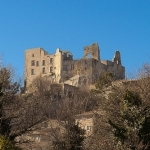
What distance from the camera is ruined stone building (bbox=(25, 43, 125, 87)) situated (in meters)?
96.0

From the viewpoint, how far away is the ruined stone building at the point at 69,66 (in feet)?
315

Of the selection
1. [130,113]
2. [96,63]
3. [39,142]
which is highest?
[96,63]

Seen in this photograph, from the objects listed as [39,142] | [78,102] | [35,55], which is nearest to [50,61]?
[35,55]

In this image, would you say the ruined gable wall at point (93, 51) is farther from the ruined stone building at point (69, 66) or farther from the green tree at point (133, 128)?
the green tree at point (133, 128)

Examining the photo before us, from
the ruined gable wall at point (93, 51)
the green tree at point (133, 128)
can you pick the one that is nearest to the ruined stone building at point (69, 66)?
the ruined gable wall at point (93, 51)

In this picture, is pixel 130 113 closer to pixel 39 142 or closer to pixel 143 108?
pixel 143 108

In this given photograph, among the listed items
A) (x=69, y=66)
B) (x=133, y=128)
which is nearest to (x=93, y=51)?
(x=69, y=66)

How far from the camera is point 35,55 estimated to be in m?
110

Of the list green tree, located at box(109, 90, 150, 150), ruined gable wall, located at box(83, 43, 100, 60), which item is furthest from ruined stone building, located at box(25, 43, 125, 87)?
green tree, located at box(109, 90, 150, 150)

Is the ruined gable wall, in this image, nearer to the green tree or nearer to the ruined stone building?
the ruined stone building

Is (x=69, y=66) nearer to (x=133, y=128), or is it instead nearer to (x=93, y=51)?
(x=93, y=51)

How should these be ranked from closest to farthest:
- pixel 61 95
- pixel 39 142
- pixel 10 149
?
pixel 10 149
pixel 39 142
pixel 61 95

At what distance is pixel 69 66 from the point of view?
330ft

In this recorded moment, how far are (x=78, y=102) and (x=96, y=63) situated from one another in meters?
35.7
